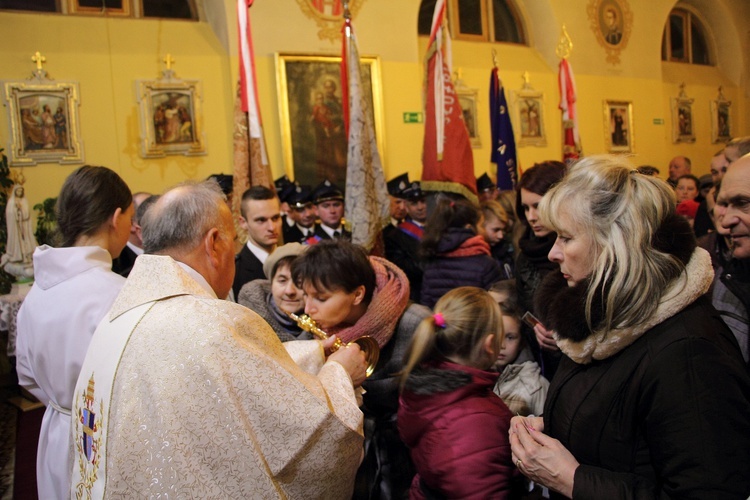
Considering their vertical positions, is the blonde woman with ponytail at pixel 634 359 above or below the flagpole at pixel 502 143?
below

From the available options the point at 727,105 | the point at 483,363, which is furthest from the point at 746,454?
the point at 727,105

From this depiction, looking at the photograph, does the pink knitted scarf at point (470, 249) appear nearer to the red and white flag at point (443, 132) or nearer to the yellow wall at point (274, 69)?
the red and white flag at point (443, 132)

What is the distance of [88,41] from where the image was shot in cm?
768

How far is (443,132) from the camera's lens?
19.1 ft

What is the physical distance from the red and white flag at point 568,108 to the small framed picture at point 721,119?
704 cm

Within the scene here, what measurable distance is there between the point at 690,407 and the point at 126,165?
25.2 feet

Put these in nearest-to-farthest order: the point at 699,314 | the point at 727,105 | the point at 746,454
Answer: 1. the point at 746,454
2. the point at 699,314
3. the point at 727,105

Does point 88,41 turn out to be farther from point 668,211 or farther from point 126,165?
point 668,211

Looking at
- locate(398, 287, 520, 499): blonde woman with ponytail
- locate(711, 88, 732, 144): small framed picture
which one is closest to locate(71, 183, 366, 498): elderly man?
locate(398, 287, 520, 499): blonde woman with ponytail

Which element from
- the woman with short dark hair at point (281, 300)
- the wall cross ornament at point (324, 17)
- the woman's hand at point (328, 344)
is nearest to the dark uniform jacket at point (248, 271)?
the woman with short dark hair at point (281, 300)

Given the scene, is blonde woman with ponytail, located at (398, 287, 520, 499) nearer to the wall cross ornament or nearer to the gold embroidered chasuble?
the gold embroidered chasuble

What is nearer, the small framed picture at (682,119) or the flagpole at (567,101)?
the flagpole at (567,101)

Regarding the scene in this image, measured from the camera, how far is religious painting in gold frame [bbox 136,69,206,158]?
7879 mm

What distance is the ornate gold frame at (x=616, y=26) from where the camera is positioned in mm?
11414
